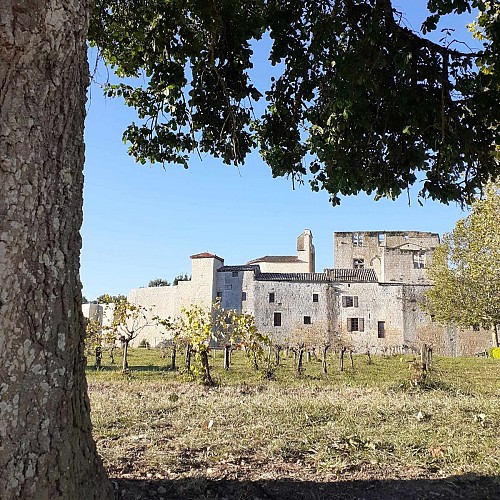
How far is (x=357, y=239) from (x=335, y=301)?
10.7 meters

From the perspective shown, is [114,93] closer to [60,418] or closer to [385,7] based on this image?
[385,7]

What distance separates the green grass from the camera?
433 centimetres

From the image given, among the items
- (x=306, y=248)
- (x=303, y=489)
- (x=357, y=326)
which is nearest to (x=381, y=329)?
(x=357, y=326)

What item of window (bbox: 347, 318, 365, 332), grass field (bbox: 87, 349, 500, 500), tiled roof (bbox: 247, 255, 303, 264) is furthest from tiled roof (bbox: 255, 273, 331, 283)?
grass field (bbox: 87, 349, 500, 500)

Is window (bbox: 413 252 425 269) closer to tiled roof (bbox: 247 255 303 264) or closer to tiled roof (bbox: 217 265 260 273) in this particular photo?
tiled roof (bbox: 217 265 260 273)

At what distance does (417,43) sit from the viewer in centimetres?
601

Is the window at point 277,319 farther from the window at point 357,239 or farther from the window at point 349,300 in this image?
the window at point 357,239

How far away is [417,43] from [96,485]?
5.87m

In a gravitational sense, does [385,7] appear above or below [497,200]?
below

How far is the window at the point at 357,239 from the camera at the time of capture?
50.0 m

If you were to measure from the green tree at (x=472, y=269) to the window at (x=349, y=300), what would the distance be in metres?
9.84

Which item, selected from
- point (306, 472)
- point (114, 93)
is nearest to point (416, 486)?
point (306, 472)

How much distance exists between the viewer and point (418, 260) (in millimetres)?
43219

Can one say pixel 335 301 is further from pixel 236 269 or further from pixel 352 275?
pixel 236 269
